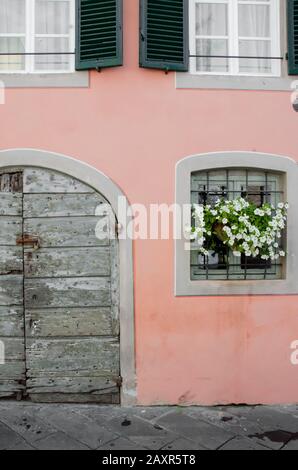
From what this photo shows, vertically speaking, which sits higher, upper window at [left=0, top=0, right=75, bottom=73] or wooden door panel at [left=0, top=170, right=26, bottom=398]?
upper window at [left=0, top=0, right=75, bottom=73]

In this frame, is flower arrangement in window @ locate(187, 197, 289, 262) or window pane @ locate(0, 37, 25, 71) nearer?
flower arrangement in window @ locate(187, 197, 289, 262)

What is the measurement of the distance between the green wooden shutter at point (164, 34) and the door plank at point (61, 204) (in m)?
1.56

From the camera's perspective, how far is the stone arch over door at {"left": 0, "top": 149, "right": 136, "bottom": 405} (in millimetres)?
4230

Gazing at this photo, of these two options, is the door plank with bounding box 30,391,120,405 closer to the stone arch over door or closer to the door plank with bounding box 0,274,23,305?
the stone arch over door

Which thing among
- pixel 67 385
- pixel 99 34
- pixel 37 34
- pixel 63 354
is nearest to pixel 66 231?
Answer: pixel 63 354

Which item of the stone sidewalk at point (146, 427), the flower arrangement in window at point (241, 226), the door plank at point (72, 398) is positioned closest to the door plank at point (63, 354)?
the door plank at point (72, 398)

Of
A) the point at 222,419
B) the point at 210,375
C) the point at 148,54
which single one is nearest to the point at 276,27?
the point at 148,54

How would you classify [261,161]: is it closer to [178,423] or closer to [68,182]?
[68,182]

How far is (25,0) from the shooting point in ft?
14.5

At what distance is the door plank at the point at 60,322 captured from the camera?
14.1ft

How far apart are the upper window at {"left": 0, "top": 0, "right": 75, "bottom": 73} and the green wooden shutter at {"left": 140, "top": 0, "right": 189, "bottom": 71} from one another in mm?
844

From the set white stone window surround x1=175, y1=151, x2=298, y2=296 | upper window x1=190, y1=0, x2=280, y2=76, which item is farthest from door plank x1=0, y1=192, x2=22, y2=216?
upper window x1=190, y1=0, x2=280, y2=76

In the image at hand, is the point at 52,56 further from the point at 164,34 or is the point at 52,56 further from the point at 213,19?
the point at 213,19

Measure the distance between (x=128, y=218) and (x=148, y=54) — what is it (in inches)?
69.7
